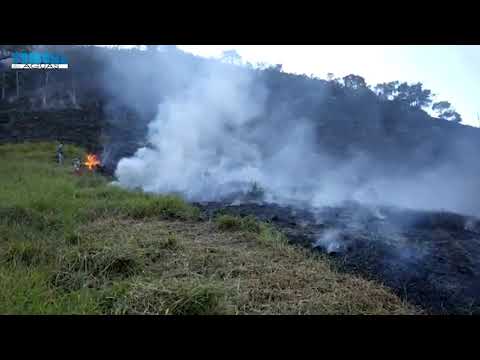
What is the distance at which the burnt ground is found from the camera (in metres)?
3.78

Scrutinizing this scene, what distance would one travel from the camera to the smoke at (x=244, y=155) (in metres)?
10.2

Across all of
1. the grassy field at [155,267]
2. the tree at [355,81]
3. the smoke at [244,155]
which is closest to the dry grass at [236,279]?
the grassy field at [155,267]

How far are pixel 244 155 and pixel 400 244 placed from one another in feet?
31.6

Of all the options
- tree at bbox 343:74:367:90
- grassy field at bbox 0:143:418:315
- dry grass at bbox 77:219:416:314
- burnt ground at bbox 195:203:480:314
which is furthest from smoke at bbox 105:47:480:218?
tree at bbox 343:74:367:90

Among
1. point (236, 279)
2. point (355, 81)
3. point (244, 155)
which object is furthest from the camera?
point (355, 81)

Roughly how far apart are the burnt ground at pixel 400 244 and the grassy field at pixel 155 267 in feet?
1.39

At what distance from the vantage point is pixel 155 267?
367cm

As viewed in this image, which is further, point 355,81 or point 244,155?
point 355,81

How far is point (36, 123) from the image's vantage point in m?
17.8

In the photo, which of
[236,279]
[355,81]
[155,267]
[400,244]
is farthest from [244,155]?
[355,81]

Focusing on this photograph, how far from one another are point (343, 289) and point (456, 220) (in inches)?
188

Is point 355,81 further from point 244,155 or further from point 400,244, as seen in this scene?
point 400,244

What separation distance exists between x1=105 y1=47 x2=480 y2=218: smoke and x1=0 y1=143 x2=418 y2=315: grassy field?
11.4 ft

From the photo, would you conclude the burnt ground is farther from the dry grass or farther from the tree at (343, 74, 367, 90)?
the tree at (343, 74, 367, 90)
